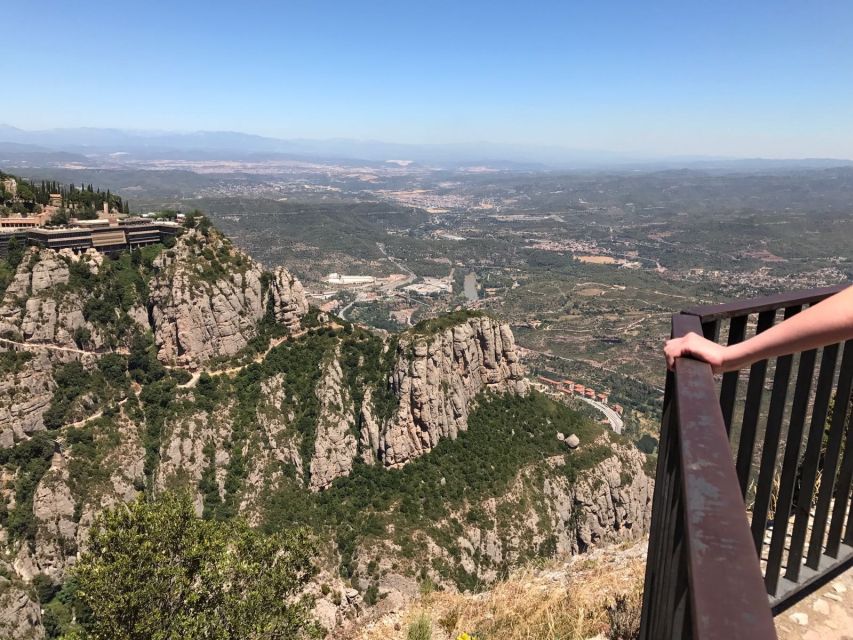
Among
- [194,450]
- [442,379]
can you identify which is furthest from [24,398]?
[442,379]

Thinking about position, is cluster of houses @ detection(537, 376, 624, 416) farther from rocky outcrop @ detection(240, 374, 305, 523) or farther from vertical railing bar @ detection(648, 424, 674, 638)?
vertical railing bar @ detection(648, 424, 674, 638)

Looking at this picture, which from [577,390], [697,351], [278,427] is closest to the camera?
[697,351]

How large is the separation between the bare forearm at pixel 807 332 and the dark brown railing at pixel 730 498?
23 centimetres

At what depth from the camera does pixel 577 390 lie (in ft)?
258

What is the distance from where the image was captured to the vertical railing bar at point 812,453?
337 centimetres

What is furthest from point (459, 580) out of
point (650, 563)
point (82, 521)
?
point (650, 563)

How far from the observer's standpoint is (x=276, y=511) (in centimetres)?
3195

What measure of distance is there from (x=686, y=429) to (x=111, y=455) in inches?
1406

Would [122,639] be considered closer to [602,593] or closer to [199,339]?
[602,593]

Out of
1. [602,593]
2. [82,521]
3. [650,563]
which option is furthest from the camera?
[82,521]

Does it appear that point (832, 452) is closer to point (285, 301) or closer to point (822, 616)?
point (822, 616)

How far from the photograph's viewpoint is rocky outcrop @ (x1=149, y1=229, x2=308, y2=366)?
38094 millimetres

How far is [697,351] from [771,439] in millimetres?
1459

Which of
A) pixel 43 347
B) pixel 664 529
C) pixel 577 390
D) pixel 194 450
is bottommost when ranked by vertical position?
pixel 577 390
